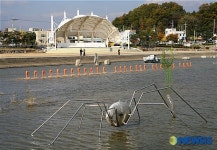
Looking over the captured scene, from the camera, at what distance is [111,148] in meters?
13.5

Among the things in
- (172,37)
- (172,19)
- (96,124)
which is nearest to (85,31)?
(172,37)

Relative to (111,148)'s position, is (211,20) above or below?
above

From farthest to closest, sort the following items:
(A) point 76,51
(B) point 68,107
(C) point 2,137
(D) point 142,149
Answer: (A) point 76,51 < (B) point 68,107 < (C) point 2,137 < (D) point 142,149

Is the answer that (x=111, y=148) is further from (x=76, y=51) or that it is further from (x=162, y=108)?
(x=76, y=51)

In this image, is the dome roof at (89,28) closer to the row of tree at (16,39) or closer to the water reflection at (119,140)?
the row of tree at (16,39)

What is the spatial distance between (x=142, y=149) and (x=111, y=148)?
1000mm

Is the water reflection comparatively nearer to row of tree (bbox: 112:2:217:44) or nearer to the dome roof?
the dome roof

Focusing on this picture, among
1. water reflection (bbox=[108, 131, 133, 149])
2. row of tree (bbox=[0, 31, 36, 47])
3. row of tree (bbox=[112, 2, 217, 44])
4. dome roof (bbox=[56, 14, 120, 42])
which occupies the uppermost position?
row of tree (bbox=[112, 2, 217, 44])

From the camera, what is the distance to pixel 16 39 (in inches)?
4938

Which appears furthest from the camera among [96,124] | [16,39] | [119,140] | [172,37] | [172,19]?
[172,19]

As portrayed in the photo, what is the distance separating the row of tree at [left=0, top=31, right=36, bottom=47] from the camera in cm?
12406

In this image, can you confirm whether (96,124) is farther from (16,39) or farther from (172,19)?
(172,19)

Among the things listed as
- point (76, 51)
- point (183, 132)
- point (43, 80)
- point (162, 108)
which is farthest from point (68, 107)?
point (76, 51)

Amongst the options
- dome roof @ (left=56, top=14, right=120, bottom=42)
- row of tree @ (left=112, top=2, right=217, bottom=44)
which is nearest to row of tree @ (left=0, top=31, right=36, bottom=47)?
dome roof @ (left=56, top=14, right=120, bottom=42)
